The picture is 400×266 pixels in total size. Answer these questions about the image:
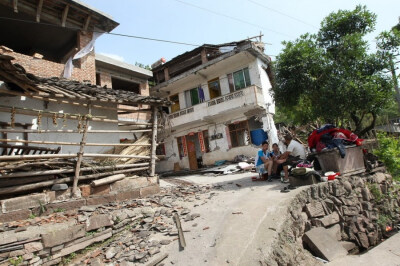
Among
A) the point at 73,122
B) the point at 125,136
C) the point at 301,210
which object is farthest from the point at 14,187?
the point at 125,136

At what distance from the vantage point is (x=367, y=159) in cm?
863

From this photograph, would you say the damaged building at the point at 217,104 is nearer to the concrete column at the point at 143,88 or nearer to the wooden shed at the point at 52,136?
the concrete column at the point at 143,88

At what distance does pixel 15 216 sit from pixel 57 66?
7704 millimetres

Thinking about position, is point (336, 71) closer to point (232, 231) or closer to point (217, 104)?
point (232, 231)

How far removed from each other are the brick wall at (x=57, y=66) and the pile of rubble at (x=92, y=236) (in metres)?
6.94

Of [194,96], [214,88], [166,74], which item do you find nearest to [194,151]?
[194,96]

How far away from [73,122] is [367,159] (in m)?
10.3

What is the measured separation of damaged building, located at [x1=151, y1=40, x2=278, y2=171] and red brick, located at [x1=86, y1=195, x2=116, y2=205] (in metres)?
8.37

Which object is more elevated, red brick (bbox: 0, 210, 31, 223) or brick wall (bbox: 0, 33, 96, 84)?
brick wall (bbox: 0, 33, 96, 84)

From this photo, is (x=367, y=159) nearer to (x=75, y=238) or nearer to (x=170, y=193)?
(x=170, y=193)

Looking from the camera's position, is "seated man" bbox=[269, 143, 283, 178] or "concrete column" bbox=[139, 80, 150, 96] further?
"concrete column" bbox=[139, 80, 150, 96]

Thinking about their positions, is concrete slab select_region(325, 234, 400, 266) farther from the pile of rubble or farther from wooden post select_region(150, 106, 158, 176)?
wooden post select_region(150, 106, 158, 176)

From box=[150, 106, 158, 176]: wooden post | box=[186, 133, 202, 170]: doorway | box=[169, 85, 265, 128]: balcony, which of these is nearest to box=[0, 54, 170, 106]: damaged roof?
box=[150, 106, 158, 176]: wooden post

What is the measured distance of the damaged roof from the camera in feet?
14.5
